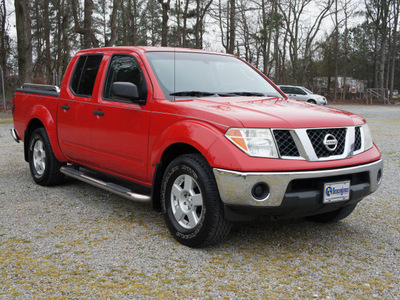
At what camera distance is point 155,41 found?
50.5 meters

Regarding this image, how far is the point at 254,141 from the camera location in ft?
11.3

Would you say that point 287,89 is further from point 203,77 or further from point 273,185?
point 273,185

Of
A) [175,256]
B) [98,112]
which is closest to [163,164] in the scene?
[175,256]

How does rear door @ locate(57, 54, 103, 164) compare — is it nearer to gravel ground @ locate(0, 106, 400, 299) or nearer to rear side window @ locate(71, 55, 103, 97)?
rear side window @ locate(71, 55, 103, 97)

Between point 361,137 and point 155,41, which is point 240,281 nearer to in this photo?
point 361,137

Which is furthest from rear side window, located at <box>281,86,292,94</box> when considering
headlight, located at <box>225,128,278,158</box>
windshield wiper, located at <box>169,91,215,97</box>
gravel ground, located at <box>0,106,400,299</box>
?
headlight, located at <box>225,128,278,158</box>

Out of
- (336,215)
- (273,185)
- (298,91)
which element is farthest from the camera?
(298,91)

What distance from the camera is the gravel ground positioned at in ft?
10.1

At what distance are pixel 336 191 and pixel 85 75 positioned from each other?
11.0 ft

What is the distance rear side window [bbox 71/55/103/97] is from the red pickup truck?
0.02 m

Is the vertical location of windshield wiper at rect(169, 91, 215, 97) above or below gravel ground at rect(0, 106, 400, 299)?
above

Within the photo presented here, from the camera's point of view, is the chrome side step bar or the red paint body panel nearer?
the red paint body panel

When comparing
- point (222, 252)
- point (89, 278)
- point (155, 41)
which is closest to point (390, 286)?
point (222, 252)

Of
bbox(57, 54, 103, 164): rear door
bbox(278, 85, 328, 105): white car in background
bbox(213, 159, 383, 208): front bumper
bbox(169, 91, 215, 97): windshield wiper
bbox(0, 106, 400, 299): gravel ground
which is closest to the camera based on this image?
bbox(0, 106, 400, 299): gravel ground
